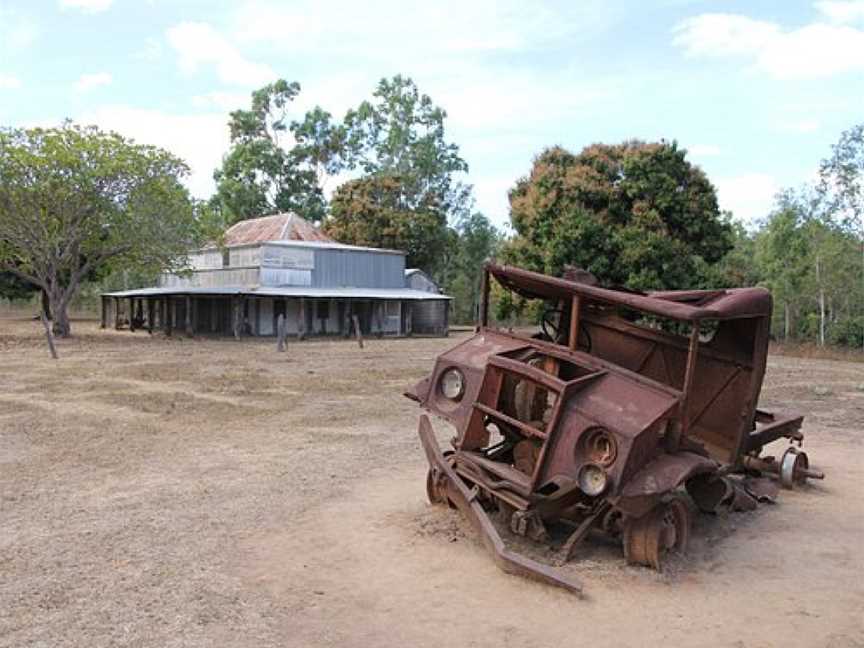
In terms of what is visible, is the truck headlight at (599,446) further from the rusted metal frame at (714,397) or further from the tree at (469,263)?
the tree at (469,263)

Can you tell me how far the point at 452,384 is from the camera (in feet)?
21.2

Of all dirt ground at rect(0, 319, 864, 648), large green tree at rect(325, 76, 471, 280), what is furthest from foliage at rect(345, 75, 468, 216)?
dirt ground at rect(0, 319, 864, 648)

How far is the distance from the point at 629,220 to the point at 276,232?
20.1 m

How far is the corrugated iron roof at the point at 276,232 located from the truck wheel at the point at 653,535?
33.6m

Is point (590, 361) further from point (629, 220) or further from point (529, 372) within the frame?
point (629, 220)

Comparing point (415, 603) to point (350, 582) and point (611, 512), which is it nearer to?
point (350, 582)

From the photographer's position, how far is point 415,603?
4.84 m

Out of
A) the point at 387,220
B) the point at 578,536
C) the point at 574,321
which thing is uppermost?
the point at 387,220

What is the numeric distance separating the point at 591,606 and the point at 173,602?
2.66 meters

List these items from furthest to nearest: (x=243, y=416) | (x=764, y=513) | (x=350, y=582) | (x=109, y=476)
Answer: (x=243, y=416) → (x=109, y=476) → (x=764, y=513) → (x=350, y=582)

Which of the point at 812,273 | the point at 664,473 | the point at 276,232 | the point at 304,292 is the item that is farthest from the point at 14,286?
the point at 664,473

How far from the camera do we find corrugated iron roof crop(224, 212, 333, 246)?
3834cm

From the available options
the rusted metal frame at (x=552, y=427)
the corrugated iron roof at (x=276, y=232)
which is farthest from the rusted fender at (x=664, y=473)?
the corrugated iron roof at (x=276, y=232)

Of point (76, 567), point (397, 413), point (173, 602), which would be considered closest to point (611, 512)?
Result: point (173, 602)
